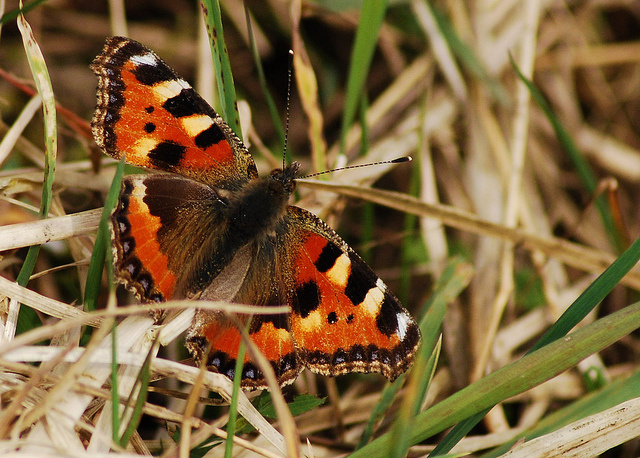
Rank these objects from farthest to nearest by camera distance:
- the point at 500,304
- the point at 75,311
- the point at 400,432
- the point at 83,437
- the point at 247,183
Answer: the point at 500,304
the point at 247,183
the point at 75,311
the point at 83,437
the point at 400,432

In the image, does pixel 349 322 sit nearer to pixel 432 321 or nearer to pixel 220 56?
pixel 432 321

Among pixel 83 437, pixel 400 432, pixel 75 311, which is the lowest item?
pixel 400 432

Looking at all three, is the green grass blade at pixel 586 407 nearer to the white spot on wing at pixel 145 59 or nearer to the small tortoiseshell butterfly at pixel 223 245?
the small tortoiseshell butterfly at pixel 223 245

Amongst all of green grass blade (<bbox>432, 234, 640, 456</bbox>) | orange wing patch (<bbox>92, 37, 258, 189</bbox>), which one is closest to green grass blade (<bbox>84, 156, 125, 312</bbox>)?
orange wing patch (<bbox>92, 37, 258, 189</bbox>)

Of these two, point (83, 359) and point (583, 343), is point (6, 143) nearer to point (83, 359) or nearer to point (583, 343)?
point (83, 359)

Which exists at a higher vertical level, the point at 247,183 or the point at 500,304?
the point at 247,183

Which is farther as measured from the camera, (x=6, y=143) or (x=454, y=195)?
(x=454, y=195)

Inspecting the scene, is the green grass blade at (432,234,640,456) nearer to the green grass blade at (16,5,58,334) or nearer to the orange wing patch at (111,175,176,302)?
the orange wing patch at (111,175,176,302)

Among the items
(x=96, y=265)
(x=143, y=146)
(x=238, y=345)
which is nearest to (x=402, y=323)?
(x=238, y=345)

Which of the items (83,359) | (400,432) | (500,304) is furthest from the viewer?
(500,304)

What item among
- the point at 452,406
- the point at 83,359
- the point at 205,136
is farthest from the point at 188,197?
the point at 452,406
